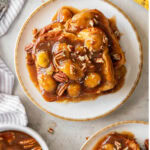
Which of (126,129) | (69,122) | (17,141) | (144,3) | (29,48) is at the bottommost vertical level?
(17,141)

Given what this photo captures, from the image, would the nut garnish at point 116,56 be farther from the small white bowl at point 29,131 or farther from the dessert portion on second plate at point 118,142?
the small white bowl at point 29,131

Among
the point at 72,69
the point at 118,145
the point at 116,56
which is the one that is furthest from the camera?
the point at 118,145

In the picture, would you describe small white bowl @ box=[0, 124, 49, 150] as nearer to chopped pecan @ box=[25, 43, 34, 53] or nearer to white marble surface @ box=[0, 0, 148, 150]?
white marble surface @ box=[0, 0, 148, 150]

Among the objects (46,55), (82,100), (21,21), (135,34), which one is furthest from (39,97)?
(135,34)

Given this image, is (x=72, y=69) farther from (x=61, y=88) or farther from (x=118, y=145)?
(x=118, y=145)

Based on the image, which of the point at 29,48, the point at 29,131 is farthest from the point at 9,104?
the point at 29,48

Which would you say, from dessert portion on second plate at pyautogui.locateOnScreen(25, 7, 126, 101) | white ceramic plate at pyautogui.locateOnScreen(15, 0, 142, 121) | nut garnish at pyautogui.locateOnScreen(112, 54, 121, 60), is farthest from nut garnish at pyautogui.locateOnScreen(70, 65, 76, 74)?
white ceramic plate at pyautogui.locateOnScreen(15, 0, 142, 121)

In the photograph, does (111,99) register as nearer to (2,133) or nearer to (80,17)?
(80,17)
